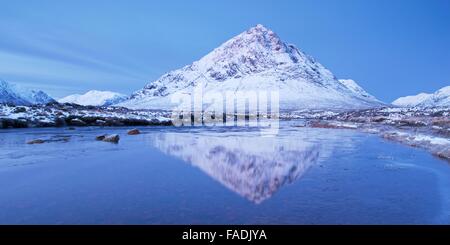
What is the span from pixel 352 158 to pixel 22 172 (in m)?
13.7

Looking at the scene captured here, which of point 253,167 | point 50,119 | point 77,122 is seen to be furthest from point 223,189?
point 77,122

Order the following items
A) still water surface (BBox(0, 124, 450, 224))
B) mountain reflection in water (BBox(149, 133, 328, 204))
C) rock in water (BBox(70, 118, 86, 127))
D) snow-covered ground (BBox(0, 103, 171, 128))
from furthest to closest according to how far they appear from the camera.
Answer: rock in water (BBox(70, 118, 86, 127)), snow-covered ground (BBox(0, 103, 171, 128)), mountain reflection in water (BBox(149, 133, 328, 204)), still water surface (BBox(0, 124, 450, 224))

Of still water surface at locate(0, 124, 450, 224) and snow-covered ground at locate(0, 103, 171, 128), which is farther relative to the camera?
snow-covered ground at locate(0, 103, 171, 128)

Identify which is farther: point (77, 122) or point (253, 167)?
point (77, 122)

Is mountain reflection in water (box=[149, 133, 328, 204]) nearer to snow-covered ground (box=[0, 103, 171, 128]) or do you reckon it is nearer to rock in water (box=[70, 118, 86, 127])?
snow-covered ground (box=[0, 103, 171, 128])

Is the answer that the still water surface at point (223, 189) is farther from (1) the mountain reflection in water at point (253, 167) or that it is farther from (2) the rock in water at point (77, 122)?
(2) the rock in water at point (77, 122)

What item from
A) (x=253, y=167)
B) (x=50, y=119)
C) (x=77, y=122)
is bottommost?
(x=253, y=167)

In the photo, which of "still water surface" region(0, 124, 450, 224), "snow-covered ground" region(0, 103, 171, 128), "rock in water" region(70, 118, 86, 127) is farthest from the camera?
"rock in water" region(70, 118, 86, 127)

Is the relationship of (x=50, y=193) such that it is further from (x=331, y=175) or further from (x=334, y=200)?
(x=331, y=175)

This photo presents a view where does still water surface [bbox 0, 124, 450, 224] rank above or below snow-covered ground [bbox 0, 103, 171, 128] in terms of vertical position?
below

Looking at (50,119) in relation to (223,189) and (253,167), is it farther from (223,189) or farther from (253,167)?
(223,189)

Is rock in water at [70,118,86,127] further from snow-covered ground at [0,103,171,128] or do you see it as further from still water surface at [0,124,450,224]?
still water surface at [0,124,450,224]

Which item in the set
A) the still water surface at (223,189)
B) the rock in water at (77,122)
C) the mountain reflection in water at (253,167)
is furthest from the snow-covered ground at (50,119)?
the mountain reflection in water at (253,167)

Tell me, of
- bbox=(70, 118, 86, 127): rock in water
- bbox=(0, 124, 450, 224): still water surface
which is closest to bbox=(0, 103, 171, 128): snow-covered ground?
bbox=(70, 118, 86, 127): rock in water
